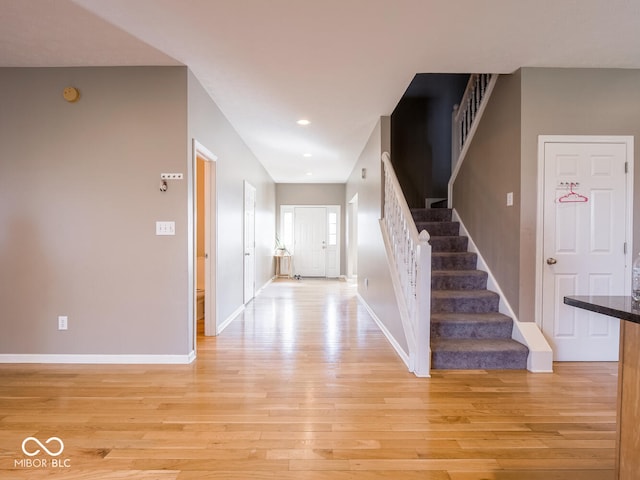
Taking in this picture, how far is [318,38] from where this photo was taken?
2445mm

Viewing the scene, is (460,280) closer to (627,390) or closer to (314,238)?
(627,390)

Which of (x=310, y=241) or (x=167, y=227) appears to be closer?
(x=167, y=227)

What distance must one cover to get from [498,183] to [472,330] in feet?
4.79

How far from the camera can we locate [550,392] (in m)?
2.42

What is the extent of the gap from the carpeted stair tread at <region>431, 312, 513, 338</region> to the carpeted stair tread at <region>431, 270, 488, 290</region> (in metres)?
0.47

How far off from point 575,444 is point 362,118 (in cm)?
368

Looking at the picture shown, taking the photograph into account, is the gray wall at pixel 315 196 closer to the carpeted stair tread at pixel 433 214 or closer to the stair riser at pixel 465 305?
the carpeted stair tread at pixel 433 214

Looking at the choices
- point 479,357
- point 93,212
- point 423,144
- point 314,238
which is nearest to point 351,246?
point 314,238

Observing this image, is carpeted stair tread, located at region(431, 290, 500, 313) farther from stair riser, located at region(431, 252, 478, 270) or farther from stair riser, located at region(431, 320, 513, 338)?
stair riser, located at region(431, 252, 478, 270)

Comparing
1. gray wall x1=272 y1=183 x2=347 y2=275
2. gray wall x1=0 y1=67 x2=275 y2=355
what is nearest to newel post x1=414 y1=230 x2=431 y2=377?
gray wall x1=0 y1=67 x2=275 y2=355

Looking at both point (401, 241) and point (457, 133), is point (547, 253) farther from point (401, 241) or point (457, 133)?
point (457, 133)

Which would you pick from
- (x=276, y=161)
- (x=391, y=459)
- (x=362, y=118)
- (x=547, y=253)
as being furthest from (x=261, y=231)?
(x=391, y=459)

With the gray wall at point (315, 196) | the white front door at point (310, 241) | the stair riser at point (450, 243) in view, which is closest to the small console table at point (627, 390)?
the stair riser at point (450, 243)

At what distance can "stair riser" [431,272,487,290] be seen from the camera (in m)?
3.49
